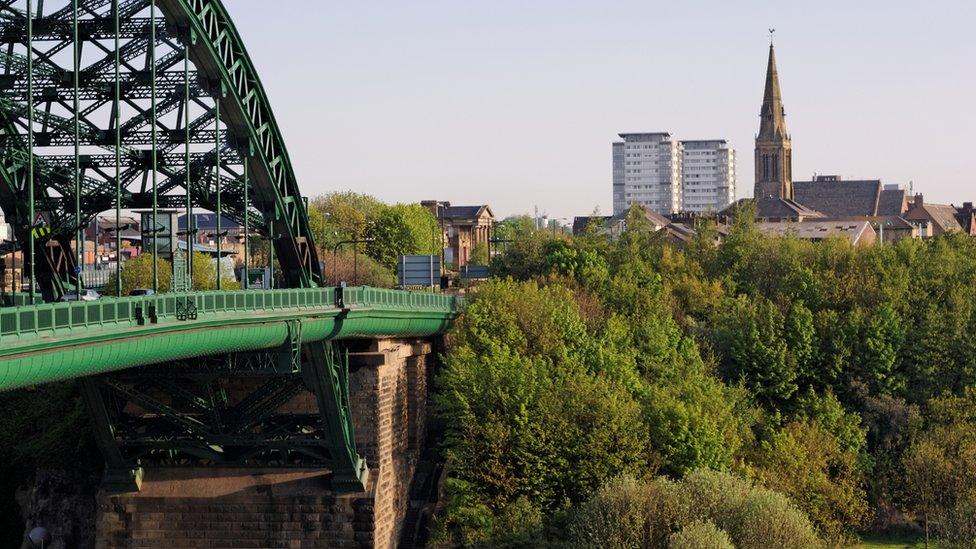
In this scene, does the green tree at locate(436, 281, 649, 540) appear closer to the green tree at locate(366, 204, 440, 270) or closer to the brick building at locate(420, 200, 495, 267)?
the green tree at locate(366, 204, 440, 270)

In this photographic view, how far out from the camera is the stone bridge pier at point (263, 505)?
65312mm

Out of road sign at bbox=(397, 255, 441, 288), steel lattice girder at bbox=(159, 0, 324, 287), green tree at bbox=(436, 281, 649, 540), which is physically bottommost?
green tree at bbox=(436, 281, 649, 540)

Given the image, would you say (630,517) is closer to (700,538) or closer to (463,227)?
(700,538)

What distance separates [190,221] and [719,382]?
30.2m

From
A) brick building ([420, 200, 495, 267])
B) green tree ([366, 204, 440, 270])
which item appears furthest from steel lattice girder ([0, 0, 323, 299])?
brick building ([420, 200, 495, 267])

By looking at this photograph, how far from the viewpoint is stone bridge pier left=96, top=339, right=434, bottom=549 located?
65312 mm

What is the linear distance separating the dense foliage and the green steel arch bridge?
5679mm

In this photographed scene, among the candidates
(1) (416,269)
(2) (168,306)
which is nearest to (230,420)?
(2) (168,306)

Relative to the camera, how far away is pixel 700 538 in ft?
178

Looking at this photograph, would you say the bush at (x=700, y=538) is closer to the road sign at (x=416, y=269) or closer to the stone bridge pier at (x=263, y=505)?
the stone bridge pier at (x=263, y=505)

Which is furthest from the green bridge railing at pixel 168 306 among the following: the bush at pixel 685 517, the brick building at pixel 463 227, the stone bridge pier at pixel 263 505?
the brick building at pixel 463 227

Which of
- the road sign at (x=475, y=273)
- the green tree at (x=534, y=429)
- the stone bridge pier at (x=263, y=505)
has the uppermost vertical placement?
the road sign at (x=475, y=273)

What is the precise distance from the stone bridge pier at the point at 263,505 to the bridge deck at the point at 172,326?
3662 millimetres

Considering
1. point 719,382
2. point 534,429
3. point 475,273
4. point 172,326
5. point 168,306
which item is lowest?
point 534,429
